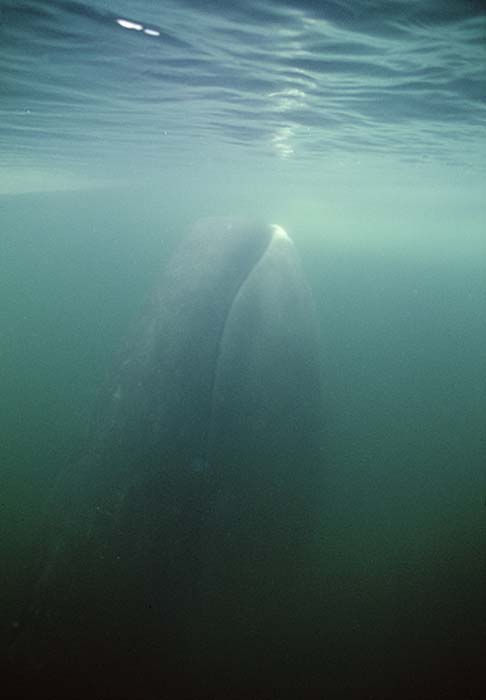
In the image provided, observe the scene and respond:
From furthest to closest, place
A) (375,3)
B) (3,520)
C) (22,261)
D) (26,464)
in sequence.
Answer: (22,261) < (26,464) < (3,520) < (375,3)

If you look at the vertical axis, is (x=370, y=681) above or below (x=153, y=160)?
below

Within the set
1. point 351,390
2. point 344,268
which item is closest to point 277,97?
point 344,268

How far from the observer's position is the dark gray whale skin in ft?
16.4

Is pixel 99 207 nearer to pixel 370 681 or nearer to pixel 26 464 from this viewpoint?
pixel 26 464

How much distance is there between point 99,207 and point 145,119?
Result: 2610 millimetres

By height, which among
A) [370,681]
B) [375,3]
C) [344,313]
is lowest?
[370,681]

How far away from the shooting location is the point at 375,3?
475 centimetres

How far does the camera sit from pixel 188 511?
18.1 ft

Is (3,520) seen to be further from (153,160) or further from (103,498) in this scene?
(153,160)

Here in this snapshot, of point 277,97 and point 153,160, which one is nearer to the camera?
point 277,97

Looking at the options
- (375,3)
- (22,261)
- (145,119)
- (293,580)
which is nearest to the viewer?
(375,3)

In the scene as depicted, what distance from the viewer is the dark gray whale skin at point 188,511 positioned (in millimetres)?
5008

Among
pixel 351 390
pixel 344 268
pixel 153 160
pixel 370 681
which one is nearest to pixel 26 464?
pixel 351 390

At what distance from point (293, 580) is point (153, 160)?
1680 centimetres
